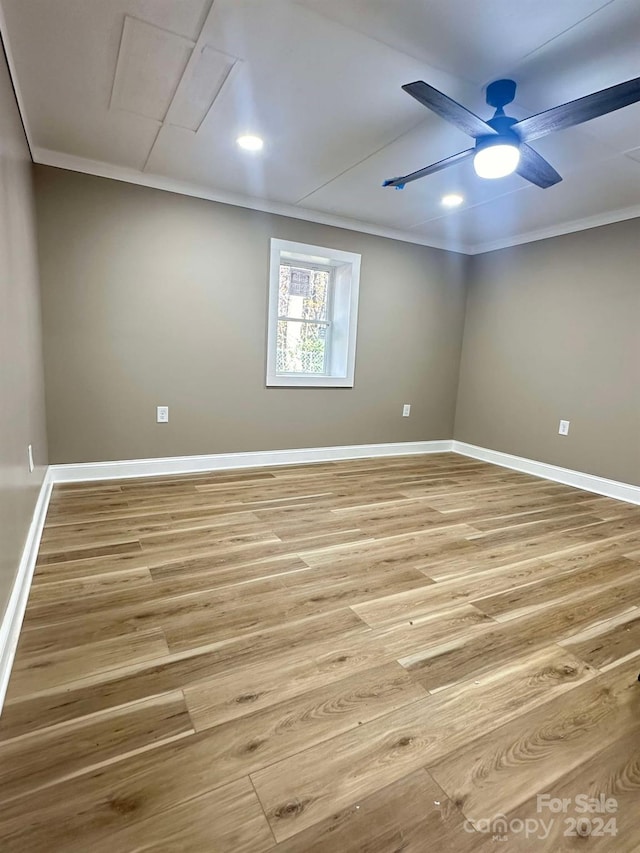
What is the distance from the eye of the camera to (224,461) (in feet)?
12.6

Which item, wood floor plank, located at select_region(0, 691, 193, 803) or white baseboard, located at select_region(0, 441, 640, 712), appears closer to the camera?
wood floor plank, located at select_region(0, 691, 193, 803)

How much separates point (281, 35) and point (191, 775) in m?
2.54

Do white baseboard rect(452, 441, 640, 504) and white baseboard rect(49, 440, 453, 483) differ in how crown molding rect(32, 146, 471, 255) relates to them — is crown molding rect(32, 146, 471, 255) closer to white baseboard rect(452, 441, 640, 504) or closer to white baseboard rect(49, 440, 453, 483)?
white baseboard rect(49, 440, 453, 483)

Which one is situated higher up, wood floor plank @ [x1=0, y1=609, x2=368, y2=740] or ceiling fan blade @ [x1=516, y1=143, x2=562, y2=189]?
ceiling fan blade @ [x1=516, y1=143, x2=562, y2=189]

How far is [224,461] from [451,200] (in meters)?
2.87

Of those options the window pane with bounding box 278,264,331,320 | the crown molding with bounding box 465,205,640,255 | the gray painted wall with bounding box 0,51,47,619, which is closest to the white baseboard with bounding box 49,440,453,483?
the gray painted wall with bounding box 0,51,47,619

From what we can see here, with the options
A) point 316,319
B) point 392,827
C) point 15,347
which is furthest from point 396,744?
point 316,319

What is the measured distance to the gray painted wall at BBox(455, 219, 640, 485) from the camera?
3.54m

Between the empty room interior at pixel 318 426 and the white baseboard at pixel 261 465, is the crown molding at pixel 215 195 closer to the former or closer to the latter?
the empty room interior at pixel 318 426

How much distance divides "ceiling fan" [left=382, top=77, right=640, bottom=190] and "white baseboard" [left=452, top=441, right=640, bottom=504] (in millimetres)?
2579

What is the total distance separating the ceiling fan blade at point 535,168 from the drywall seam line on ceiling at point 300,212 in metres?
1.60

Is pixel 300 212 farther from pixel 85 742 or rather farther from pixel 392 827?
pixel 392 827

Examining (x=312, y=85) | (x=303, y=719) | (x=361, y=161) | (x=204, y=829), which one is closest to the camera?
(x=204, y=829)

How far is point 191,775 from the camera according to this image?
1067 millimetres
